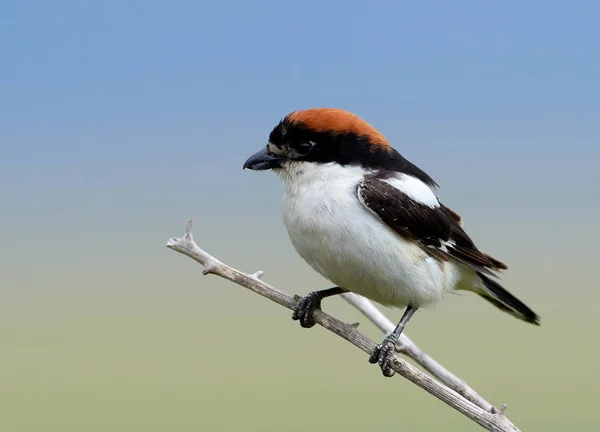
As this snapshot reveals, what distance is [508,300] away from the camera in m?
4.74

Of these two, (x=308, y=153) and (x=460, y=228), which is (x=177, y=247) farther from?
(x=460, y=228)

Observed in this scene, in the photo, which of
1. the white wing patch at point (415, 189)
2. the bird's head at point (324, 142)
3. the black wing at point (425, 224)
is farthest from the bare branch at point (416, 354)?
the bird's head at point (324, 142)

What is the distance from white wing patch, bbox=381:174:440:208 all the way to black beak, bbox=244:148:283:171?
590 mm

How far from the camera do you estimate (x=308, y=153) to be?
13.8ft

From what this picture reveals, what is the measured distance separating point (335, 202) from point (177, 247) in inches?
36.0

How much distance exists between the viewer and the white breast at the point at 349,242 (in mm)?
3953

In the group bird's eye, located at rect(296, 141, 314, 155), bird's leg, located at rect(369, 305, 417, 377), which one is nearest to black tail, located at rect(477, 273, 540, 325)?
bird's leg, located at rect(369, 305, 417, 377)

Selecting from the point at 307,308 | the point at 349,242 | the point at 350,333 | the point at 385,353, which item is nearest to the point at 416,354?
the point at 385,353

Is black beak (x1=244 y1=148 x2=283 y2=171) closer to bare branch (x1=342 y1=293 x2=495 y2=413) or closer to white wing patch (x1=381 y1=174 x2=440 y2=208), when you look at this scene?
white wing patch (x1=381 y1=174 x2=440 y2=208)

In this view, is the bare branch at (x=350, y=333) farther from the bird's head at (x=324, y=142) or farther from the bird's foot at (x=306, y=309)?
the bird's head at (x=324, y=142)

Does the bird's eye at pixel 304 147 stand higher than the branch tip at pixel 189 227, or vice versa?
the bird's eye at pixel 304 147

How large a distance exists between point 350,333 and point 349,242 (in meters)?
0.45

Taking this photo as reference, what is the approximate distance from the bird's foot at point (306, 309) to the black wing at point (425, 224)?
2.07 feet

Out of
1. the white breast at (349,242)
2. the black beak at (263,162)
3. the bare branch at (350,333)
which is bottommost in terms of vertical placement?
the bare branch at (350,333)
